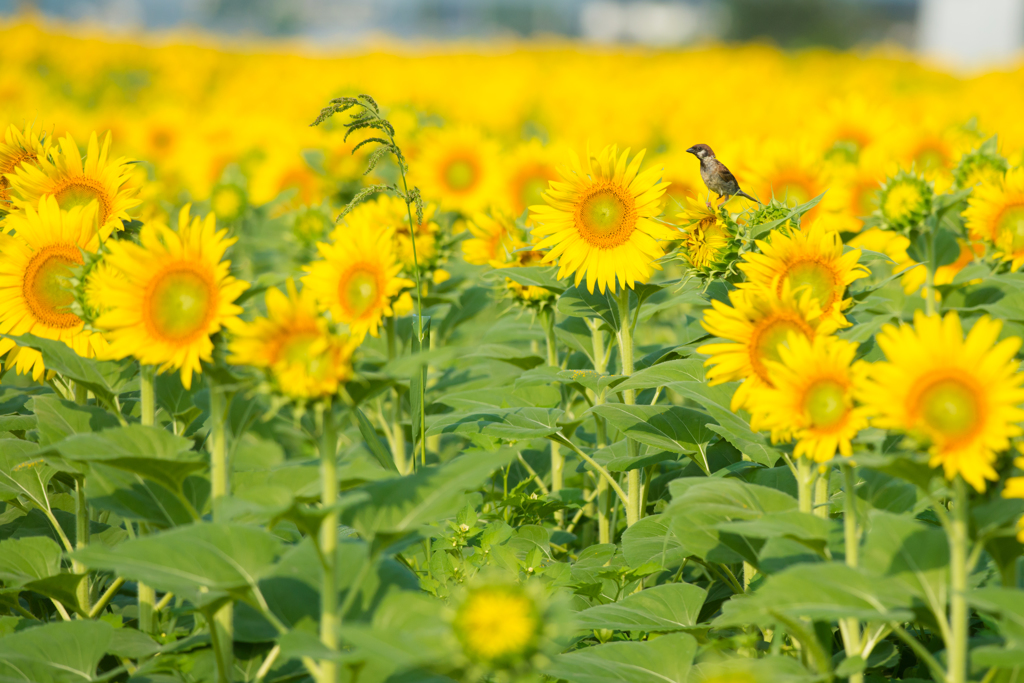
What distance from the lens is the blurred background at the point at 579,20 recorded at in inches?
1296

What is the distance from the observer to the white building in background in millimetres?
36219

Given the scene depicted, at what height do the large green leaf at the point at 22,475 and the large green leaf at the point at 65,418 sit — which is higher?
the large green leaf at the point at 65,418

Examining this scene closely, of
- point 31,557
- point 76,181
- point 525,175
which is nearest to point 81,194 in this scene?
point 76,181

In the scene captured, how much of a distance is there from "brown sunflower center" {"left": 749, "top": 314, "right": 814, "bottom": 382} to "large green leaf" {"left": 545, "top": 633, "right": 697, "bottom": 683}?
1.78ft

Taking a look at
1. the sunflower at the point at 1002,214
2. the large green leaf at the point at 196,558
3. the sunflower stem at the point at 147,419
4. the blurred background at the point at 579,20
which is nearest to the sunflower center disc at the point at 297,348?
the large green leaf at the point at 196,558

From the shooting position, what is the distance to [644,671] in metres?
1.76

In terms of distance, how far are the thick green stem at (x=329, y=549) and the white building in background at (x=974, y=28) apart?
38925mm

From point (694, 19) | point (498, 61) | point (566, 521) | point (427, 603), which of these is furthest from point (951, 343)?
point (694, 19)

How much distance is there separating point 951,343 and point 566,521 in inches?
66.5

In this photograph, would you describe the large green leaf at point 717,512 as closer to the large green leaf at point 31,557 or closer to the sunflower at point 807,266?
the sunflower at point 807,266

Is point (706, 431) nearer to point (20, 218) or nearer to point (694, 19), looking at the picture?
point (20, 218)

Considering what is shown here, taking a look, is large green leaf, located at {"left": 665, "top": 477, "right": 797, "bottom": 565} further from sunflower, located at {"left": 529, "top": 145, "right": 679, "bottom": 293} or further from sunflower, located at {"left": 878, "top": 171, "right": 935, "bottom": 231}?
sunflower, located at {"left": 878, "top": 171, "right": 935, "bottom": 231}

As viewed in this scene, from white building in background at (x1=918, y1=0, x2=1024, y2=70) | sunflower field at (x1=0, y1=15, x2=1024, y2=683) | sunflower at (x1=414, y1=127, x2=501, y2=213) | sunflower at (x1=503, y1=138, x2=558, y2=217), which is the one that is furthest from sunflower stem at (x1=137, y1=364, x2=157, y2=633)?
white building in background at (x1=918, y1=0, x2=1024, y2=70)

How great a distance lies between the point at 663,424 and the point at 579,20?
42184mm
